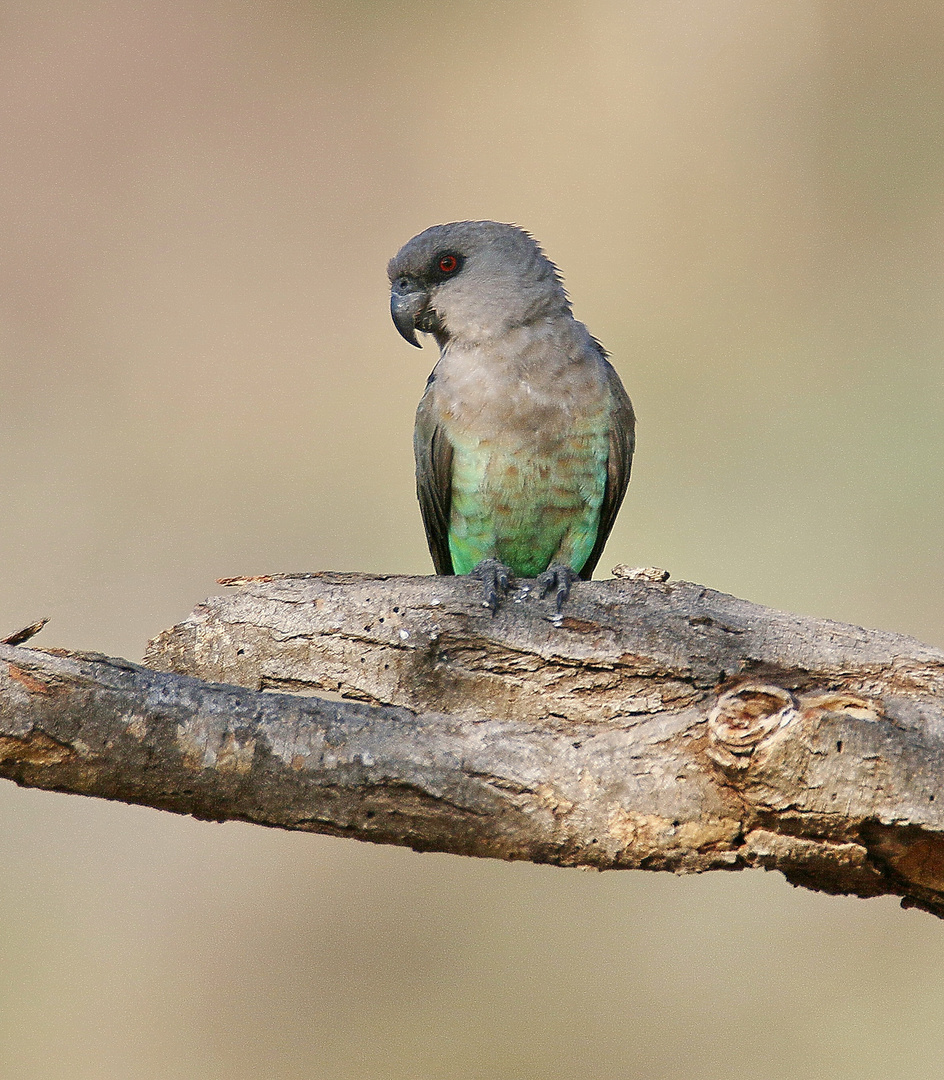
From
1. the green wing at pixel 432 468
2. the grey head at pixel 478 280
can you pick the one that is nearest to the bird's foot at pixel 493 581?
the green wing at pixel 432 468

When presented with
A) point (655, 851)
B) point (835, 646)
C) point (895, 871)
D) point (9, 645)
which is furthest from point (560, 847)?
point (9, 645)

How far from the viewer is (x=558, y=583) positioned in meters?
3.13

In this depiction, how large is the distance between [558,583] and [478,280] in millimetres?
1577

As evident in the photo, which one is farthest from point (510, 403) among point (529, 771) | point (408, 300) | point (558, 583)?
point (529, 771)

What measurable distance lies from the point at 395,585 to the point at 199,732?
100 cm

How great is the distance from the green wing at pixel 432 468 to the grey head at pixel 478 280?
0.99 feet

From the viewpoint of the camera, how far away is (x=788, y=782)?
210 cm

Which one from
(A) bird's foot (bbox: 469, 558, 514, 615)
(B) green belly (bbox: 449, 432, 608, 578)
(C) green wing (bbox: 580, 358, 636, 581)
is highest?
(C) green wing (bbox: 580, 358, 636, 581)

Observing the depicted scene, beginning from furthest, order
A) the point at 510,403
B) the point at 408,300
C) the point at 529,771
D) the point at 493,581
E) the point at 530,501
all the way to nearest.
Answer: the point at 408,300, the point at 530,501, the point at 510,403, the point at 493,581, the point at 529,771

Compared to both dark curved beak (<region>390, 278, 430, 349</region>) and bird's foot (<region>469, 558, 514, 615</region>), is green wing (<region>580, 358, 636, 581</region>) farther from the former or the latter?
bird's foot (<region>469, 558, 514, 615</region>)

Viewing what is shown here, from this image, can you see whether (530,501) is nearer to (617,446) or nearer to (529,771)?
(617,446)

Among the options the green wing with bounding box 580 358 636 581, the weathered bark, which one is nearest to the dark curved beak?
the green wing with bounding box 580 358 636 581

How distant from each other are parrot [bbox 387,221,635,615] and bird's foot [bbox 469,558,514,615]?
819mm

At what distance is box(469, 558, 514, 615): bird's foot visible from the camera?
9.67ft
